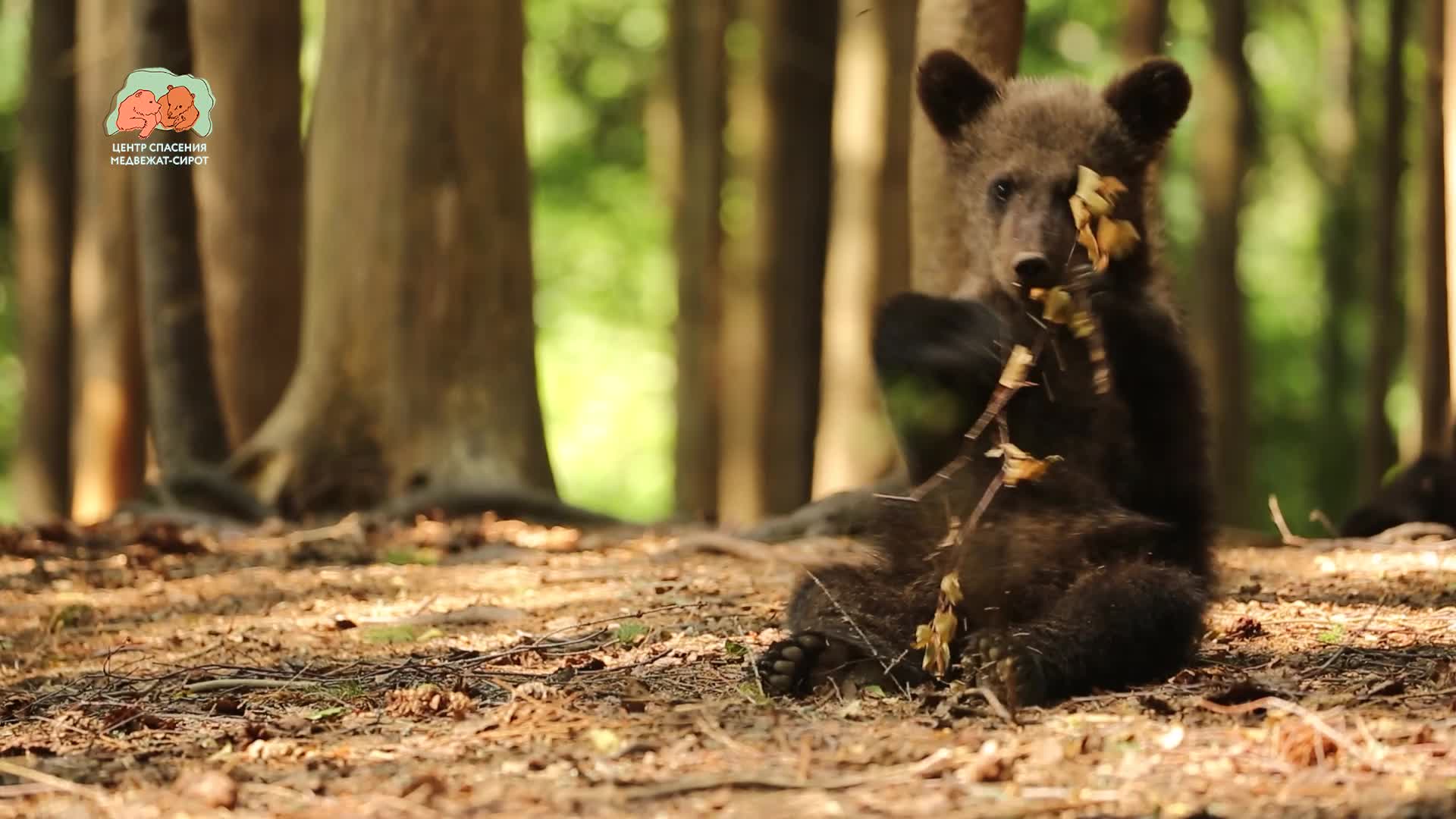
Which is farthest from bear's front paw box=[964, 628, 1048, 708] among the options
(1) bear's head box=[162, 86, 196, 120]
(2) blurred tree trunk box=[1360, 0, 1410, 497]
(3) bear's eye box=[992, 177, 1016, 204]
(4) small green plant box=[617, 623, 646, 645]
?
(2) blurred tree trunk box=[1360, 0, 1410, 497]

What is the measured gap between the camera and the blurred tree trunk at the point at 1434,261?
14.9 metres

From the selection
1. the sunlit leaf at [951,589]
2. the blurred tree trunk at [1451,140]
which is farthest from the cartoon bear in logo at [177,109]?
the blurred tree trunk at [1451,140]

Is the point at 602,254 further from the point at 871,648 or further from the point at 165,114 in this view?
the point at 871,648

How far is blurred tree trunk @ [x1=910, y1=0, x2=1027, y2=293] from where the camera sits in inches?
319

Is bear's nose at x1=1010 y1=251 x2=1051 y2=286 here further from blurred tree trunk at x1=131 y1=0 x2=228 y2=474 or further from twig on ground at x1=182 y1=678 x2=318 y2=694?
blurred tree trunk at x1=131 y1=0 x2=228 y2=474

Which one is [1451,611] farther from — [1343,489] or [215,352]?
[1343,489]

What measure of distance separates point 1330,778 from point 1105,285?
2.19 m

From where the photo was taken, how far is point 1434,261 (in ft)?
49.6

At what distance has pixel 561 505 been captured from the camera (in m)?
9.82

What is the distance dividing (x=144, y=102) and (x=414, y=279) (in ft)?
7.39

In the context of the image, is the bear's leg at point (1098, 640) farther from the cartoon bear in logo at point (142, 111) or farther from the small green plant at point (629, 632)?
the cartoon bear in logo at point (142, 111)

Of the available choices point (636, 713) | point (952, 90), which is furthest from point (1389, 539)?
point (636, 713)

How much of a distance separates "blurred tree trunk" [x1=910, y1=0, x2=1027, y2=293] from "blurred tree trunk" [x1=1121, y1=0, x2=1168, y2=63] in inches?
186

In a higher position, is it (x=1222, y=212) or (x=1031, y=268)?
(x=1222, y=212)
